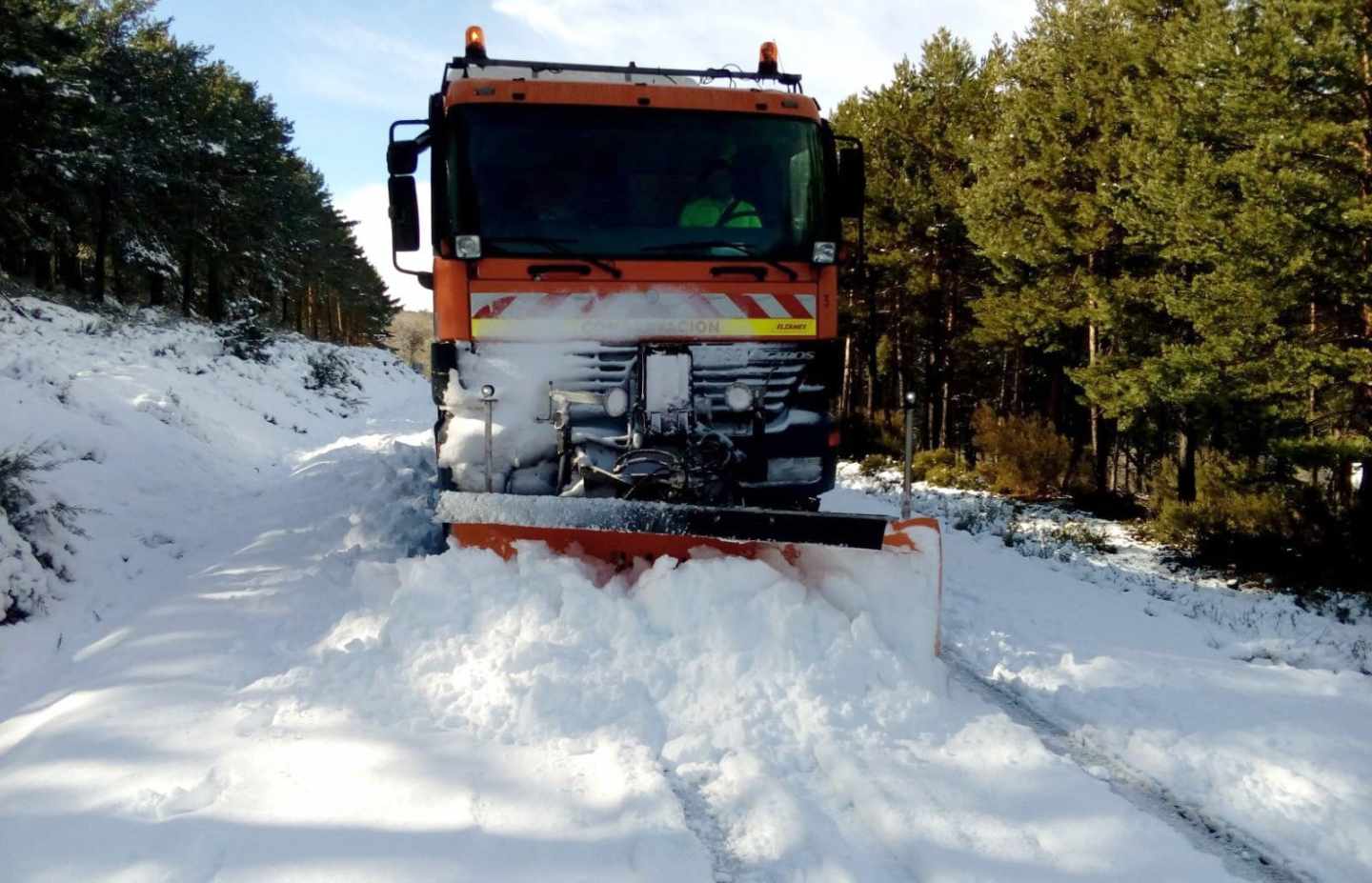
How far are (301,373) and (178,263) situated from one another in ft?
42.0

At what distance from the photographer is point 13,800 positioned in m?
2.98

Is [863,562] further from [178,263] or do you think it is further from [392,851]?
[178,263]

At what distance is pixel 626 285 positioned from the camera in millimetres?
5266

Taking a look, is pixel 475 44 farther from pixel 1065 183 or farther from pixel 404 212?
pixel 1065 183

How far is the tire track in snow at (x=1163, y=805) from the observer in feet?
9.11

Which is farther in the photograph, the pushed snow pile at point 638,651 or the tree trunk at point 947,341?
the tree trunk at point 947,341

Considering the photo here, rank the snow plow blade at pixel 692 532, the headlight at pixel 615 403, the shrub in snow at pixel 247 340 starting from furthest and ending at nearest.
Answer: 1. the shrub in snow at pixel 247 340
2. the headlight at pixel 615 403
3. the snow plow blade at pixel 692 532

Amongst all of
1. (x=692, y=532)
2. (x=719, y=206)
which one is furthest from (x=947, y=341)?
(x=692, y=532)

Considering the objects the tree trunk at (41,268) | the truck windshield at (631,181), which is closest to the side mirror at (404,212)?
the truck windshield at (631,181)

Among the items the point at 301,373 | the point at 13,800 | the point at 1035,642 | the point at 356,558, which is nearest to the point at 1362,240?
the point at 1035,642

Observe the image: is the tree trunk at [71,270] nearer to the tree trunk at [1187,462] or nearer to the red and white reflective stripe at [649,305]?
the red and white reflective stripe at [649,305]

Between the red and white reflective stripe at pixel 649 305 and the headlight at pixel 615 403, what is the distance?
1.69 feet

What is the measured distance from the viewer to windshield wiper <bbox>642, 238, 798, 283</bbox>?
539 cm

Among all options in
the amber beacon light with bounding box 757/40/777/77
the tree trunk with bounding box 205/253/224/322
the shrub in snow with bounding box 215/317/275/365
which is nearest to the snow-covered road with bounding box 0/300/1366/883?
the amber beacon light with bounding box 757/40/777/77
